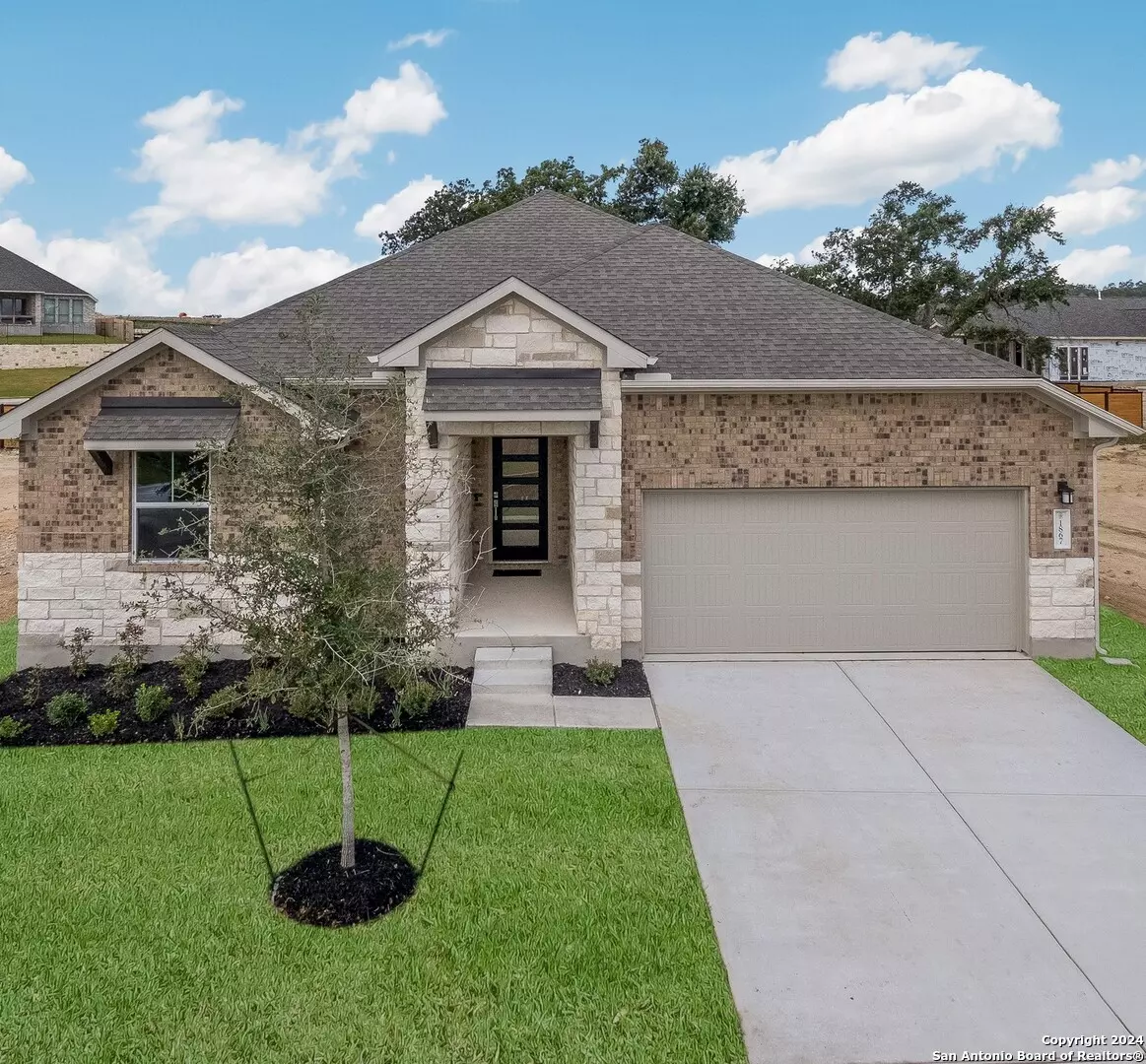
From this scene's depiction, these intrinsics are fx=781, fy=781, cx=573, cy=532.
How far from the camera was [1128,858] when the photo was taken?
18.8 ft

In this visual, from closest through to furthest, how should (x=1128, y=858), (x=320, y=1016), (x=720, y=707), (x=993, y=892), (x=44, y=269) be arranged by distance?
(x=320, y=1016), (x=993, y=892), (x=1128, y=858), (x=720, y=707), (x=44, y=269)

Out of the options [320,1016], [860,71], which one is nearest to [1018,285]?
[860,71]

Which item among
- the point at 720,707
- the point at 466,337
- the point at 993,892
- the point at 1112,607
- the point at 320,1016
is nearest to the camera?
the point at 320,1016

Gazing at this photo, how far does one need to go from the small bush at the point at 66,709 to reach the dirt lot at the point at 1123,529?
15.0 metres

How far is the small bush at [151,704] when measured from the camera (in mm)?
8227

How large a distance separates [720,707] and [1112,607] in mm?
8681

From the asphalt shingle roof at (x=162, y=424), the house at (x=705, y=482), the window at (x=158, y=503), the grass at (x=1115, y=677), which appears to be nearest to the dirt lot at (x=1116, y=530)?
the grass at (x=1115, y=677)

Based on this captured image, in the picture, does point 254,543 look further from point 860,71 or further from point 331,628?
point 860,71

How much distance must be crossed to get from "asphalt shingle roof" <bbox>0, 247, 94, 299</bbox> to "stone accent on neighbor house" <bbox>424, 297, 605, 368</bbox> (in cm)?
5959

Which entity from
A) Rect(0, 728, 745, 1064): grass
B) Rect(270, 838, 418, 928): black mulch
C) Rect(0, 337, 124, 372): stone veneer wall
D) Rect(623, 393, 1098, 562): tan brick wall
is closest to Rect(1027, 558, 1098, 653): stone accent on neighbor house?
Rect(623, 393, 1098, 562): tan brick wall

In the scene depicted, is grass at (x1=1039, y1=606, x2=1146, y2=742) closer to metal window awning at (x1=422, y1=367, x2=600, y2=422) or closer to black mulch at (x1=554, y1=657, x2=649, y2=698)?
black mulch at (x1=554, y1=657, x2=649, y2=698)

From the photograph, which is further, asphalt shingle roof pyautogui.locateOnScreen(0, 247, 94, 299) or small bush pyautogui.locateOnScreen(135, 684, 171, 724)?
asphalt shingle roof pyautogui.locateOnScreen(0, 247, 94, 299)

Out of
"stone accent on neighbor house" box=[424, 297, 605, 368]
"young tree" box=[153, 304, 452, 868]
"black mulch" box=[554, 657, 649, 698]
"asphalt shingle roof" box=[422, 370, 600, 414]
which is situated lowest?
"black mulch" box=[554, 657, 649, 698]

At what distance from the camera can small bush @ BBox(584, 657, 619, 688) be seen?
9.38 meters
